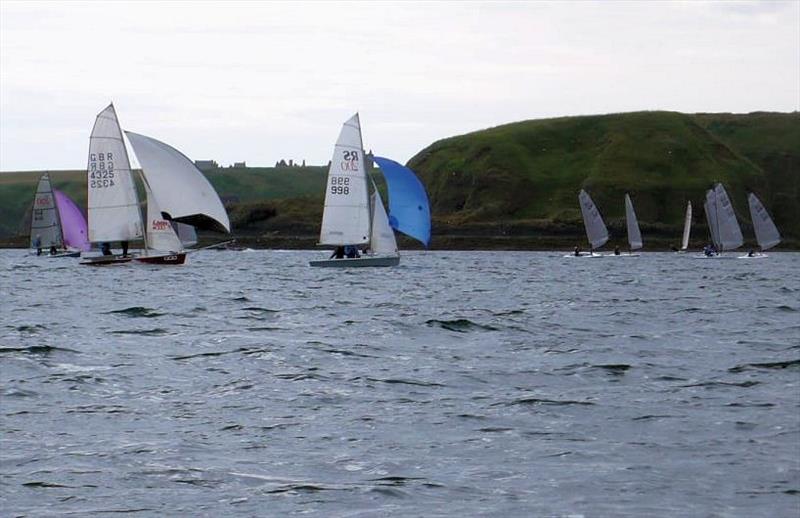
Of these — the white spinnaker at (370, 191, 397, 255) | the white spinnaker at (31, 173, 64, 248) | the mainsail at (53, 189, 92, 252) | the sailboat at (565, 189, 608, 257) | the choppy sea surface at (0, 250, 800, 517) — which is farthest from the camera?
the white spinnaker at (31, 173, 64, 248)

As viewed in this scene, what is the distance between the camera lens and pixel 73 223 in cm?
11250

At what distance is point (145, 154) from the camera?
72250 mm

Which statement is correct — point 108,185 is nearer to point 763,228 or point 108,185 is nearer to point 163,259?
point 163,259

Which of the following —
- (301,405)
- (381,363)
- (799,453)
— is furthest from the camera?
(381,363)

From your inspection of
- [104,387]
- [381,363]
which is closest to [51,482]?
[104,387]

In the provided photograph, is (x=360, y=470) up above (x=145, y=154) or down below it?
below

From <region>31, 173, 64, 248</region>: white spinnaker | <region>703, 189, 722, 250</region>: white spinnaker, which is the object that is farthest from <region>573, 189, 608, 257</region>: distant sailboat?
<region>31, 173, 64, 248</region>: white spinnaker

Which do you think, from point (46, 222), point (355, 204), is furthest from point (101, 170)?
point (46, 222)

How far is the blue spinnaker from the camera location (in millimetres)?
71938

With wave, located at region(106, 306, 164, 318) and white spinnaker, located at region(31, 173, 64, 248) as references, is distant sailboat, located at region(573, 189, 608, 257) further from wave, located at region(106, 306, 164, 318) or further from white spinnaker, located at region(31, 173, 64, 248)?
wave, located at region(106, 306, 164, 318)

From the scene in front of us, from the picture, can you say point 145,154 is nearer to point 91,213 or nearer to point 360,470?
point 91,213

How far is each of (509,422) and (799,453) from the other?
3942 millimetres

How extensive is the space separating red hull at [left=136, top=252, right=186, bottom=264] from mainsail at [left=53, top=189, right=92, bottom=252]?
39825 millimetres

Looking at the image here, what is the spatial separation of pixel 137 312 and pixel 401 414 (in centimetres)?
2199
